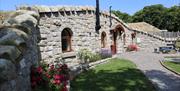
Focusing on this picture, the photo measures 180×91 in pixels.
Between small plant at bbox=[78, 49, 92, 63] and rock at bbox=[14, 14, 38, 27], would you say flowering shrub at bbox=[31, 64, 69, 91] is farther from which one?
small plant at bbox=[78, 49, 92, 63]

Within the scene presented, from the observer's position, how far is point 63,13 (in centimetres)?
1806

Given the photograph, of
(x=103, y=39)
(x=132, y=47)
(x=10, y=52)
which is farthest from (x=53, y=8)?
(x=132, y=47)

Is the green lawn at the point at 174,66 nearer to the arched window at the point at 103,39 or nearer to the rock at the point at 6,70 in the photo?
the arched window at the point at 103,39

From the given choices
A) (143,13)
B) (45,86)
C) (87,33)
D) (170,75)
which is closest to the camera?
(45,86)

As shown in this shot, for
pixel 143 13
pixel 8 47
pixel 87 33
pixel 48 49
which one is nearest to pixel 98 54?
pixel 87 33

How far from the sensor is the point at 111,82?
12.6 m

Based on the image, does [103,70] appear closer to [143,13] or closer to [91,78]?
[91,78]

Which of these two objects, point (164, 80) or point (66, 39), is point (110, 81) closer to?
point (164, 80)

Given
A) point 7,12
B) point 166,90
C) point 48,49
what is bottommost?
point 166,90

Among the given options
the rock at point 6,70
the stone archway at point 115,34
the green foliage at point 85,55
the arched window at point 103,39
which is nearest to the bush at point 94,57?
the green foliage at point 85,55

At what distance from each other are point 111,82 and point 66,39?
22.8 ft

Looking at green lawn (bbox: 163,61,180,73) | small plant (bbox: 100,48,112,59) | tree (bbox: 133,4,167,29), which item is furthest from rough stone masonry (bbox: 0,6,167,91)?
tree (bbox: 133,4,167,29)

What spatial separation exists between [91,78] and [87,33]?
23.8 ft

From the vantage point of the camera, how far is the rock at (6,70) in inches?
212
